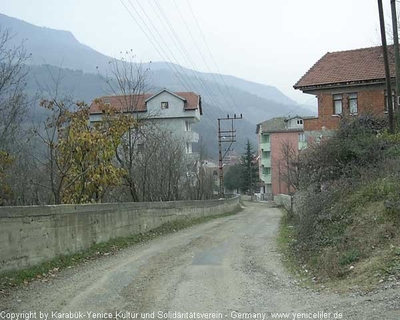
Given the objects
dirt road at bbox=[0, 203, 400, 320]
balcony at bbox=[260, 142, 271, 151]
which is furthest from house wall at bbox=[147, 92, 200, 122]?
dirt road at bbox=[0, 203, 400, 320]

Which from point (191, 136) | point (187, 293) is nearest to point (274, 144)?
point (191, 136)

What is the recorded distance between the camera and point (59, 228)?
12.6 meters

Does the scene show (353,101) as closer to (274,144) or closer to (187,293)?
(187,293)

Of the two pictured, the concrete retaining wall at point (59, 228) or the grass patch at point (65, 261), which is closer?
the grass patch at point (65, 261)

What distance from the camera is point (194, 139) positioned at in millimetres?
59688

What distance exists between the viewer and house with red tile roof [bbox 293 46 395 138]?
34812 mm

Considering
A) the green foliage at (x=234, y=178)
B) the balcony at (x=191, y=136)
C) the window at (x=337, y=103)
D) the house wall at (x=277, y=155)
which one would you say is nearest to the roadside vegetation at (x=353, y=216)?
the window at (x=337, y=103)

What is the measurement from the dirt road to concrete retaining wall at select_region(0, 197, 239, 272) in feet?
2.91

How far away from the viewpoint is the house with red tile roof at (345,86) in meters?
34.8

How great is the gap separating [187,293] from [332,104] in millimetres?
30063

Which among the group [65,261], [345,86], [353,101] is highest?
[345,86]

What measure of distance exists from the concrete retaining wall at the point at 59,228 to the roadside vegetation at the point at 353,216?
598 cm

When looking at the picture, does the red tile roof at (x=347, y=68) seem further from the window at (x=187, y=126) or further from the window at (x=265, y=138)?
the window at (x=265, y=138)

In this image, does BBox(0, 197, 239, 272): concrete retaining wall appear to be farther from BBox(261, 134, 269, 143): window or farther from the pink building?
BBox(261, 134, 269, 143): window
